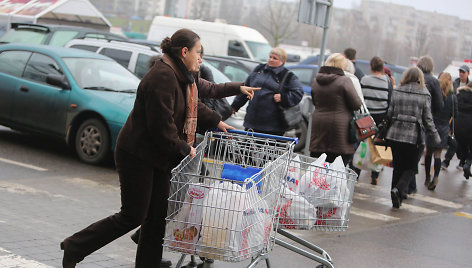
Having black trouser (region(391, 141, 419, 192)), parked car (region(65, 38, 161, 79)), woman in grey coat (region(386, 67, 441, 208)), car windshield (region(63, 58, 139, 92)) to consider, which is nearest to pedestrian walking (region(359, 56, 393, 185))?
woman in grey coat (region(386, 67, 441, 208))

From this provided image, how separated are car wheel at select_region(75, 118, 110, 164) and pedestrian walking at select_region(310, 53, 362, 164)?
124 inches

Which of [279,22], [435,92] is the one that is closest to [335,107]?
[435,92]

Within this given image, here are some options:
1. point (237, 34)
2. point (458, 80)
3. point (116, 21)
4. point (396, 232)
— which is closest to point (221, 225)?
point (396, 232)

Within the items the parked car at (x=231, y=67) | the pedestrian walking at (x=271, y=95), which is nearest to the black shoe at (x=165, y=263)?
the pedestrian walking at (x=271, y=95)

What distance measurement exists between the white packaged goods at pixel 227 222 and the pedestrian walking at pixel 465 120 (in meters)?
9.79

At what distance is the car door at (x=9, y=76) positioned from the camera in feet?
38.1

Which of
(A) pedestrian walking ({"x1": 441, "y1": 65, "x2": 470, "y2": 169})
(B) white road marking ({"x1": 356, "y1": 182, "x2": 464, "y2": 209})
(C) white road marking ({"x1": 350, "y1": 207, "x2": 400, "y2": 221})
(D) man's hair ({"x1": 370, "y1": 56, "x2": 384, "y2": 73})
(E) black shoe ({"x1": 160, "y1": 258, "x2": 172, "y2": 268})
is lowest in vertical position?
(B) white road marking ({"x1": 356, "y1": 182, "x2": 464, "y2": 209})

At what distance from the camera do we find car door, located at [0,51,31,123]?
1161 centimetres

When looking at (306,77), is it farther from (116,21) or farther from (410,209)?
(116,21)

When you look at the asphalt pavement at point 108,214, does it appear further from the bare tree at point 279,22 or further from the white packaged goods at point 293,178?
the bare tree at point 279,22

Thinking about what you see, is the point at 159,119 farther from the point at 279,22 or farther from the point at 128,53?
the point at 279,22

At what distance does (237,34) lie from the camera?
2325 cm

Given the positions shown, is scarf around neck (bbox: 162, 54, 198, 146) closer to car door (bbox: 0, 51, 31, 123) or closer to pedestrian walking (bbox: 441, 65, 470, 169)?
car door (bbox: 0, 51, 31, 123)

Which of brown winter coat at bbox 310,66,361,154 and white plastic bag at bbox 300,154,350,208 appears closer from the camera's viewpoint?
white plastic bag at bbox 300,154,350,208
